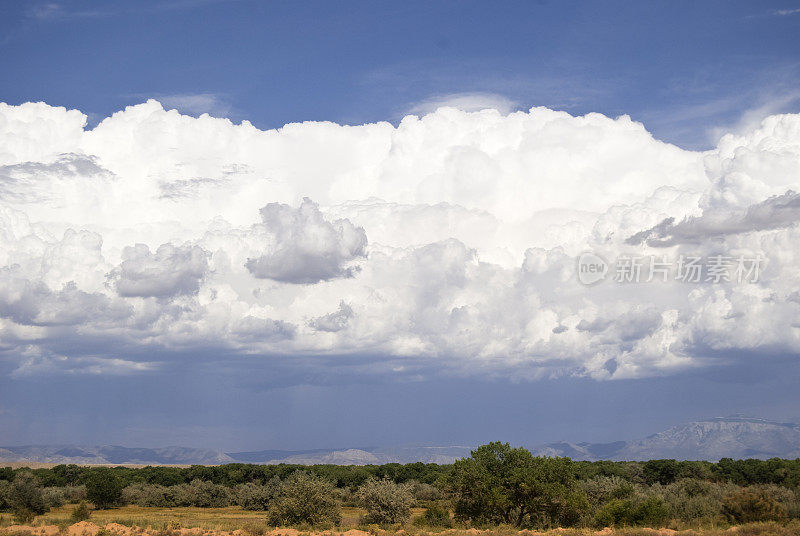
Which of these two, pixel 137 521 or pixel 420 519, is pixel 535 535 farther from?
pixel 137 521

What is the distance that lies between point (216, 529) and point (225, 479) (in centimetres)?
5319

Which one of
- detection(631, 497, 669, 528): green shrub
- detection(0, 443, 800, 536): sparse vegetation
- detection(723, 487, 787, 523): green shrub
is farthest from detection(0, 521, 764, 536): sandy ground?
detection(723, 487, 787, 523): green shrub

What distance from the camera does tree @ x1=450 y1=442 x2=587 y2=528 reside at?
5075cm

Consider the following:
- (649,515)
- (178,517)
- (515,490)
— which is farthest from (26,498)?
(649,515)

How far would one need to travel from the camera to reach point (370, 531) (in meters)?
49.1

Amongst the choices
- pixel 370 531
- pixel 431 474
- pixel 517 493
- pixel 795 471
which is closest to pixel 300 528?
pixel 370 531

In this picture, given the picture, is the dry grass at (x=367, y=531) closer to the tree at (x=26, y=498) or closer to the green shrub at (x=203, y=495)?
the tree at (x=26, y=498)

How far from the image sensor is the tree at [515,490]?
50750 mm

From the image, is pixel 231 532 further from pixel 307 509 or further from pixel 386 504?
pixel 386 504

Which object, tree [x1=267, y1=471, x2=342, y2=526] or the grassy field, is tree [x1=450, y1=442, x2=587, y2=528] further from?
tree [x1=267, y1=471, x2=342, y2=526]

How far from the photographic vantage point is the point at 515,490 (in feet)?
169

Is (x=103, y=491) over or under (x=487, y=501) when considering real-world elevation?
under

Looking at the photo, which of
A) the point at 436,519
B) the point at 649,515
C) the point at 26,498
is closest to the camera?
the point at 649,515

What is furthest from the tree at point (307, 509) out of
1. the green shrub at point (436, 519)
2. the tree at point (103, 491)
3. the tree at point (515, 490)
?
the tree at point (103, 491)
